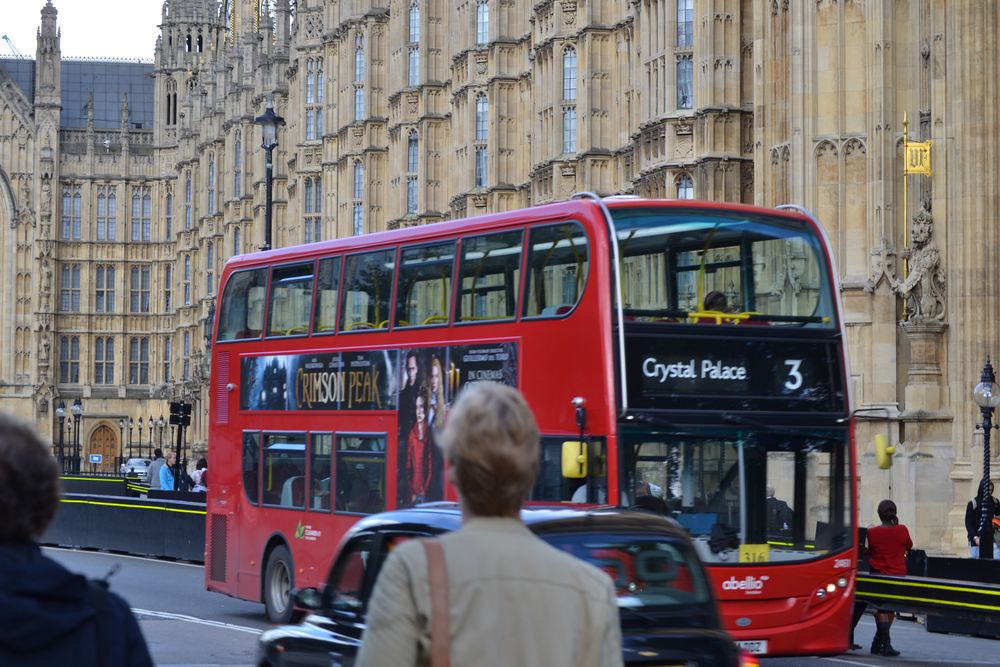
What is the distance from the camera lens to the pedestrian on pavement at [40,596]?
159 inches

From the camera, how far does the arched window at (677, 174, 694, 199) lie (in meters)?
33.7

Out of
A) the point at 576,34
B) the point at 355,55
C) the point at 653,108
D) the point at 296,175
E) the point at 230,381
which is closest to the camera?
the point at 230,381

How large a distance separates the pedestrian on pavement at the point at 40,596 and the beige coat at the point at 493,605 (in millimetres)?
566

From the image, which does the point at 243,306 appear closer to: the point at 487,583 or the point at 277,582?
the point at 277,582

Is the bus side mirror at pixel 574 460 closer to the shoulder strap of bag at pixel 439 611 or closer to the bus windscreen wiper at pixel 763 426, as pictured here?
the bus windscreen wiper at pixel 763 426

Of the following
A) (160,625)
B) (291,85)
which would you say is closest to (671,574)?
(160,625)

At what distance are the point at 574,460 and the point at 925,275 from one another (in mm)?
14040

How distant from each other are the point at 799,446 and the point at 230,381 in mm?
7323

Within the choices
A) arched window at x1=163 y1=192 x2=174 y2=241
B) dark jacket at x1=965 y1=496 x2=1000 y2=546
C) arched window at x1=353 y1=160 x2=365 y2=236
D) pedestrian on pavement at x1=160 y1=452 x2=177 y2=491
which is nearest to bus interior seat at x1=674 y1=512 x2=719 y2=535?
dark jacket at x1=965 y1=496 x2=1000 y2=546

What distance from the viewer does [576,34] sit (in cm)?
4203

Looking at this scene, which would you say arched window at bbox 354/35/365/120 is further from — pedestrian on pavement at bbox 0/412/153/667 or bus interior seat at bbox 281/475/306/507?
pedestrian on pavement at bbox 0/412/153/667

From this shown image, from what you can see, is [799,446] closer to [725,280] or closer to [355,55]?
[725,280]

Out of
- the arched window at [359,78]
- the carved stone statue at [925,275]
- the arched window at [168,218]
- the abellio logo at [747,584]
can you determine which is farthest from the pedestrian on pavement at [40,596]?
the arched window at [168,218]

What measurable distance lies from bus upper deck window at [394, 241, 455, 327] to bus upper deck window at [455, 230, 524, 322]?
0.23m
